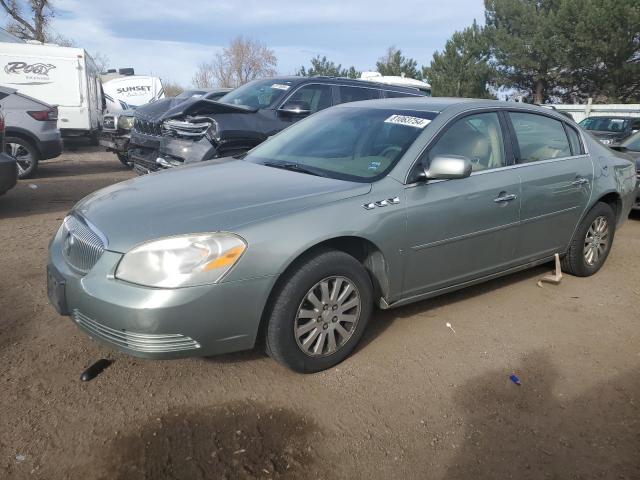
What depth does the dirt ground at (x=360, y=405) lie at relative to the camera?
2.50 meters

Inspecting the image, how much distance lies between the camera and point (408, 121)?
153 inches

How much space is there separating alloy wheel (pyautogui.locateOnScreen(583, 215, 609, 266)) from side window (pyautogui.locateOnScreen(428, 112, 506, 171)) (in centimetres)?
145

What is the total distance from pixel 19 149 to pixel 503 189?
359 inches

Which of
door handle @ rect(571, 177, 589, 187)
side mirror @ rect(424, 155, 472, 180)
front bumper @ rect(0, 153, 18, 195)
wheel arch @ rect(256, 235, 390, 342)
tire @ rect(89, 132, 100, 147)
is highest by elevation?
side mirror @ rect(424, 155, 472, 180)

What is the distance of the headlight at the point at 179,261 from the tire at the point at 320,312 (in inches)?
16.0

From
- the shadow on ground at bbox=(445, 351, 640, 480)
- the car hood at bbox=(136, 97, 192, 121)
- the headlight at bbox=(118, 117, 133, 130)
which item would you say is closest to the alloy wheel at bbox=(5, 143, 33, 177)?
the headlight at bbox=(118, 117, 133, 130)

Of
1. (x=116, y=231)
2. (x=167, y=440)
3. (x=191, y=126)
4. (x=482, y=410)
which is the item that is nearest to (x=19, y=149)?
(x=191, y=126)

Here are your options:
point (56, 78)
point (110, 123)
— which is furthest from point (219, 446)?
point (56, 78)

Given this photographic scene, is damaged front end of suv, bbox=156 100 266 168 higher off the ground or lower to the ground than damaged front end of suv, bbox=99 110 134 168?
higher

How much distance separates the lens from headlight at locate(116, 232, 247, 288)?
268 cm

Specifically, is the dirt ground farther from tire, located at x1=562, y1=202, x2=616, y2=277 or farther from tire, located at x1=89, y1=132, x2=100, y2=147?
tire, located at x1=89, y1=132, x2=100, y2=147

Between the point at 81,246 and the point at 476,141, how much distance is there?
9.02 feet

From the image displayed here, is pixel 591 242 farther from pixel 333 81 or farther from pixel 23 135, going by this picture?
pixel 23 135

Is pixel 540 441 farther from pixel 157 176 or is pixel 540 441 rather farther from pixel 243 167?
pixel 157 176
